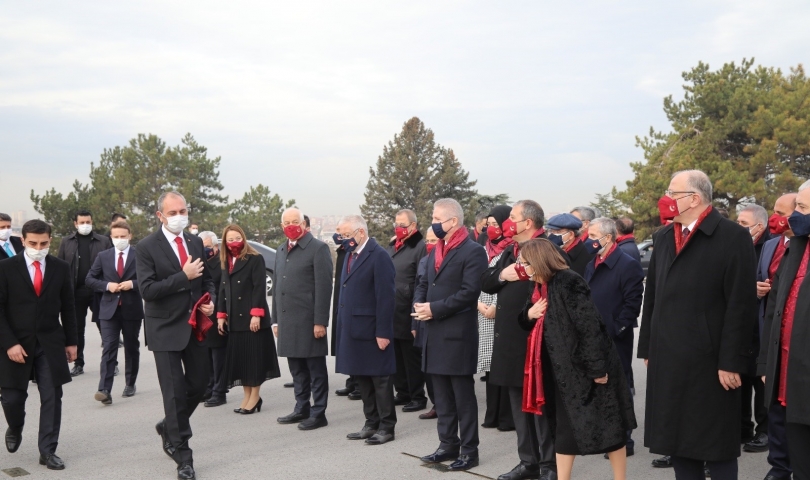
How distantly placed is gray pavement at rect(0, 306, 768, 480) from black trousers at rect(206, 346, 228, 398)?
187 mm

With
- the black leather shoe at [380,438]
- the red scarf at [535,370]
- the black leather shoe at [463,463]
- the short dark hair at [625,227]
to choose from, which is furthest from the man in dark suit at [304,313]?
the short dark hair at [625,227]

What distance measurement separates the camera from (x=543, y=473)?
5672 mm

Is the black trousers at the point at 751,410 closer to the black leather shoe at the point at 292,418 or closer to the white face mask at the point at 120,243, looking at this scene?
the black leather shoe at the point at 292,418

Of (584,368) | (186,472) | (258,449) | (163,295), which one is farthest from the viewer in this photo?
(258,449)

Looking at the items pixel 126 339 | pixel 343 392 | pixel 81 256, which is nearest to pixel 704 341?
pixel 343 392

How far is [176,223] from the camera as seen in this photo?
20.7ft

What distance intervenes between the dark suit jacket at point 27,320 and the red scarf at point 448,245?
3160 millimetres

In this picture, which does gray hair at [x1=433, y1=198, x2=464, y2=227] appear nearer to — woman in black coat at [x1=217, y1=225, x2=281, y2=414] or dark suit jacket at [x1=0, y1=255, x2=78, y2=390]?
woman in black coat at [x1=217, y1=225, x2=281, y2=414]

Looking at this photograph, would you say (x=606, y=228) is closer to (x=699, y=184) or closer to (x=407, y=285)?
(x=699, y=184)

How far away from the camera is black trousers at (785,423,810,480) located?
4137 mm

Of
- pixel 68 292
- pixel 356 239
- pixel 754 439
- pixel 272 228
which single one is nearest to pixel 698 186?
pixel 754 439

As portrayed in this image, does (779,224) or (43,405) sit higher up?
(779,224)

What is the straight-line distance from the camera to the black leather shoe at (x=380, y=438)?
22.9ft

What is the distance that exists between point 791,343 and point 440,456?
2.97 m
